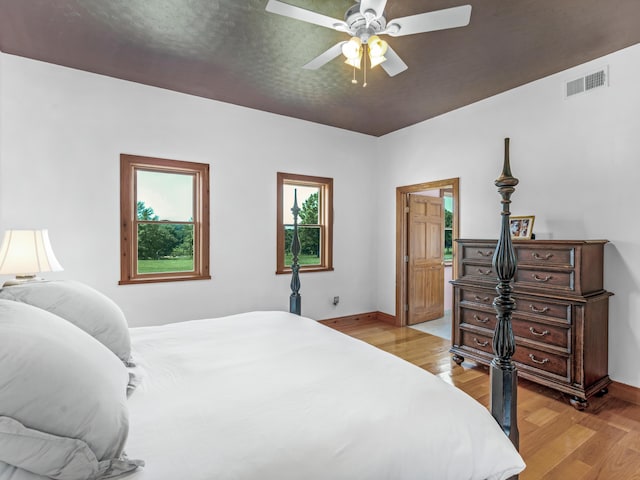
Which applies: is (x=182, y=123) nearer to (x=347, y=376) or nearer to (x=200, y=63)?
(x=200, y=63)

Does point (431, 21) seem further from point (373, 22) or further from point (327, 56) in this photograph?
point (327, 56)

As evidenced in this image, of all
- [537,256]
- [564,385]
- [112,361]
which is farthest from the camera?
[537,256]

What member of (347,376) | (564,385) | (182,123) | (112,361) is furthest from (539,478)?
(182,123)

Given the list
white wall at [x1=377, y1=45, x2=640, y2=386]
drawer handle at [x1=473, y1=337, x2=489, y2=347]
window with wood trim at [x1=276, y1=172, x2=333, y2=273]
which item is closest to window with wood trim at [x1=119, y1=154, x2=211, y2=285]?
window with wood trim at [x1=276, y1=172, x2=333, y2=273]

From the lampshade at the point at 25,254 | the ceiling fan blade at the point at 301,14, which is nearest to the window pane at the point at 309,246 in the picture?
the lampshade at the point at 25,254

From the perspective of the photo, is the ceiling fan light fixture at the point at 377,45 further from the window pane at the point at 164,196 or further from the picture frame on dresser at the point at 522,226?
the window pane at the point at 164,196

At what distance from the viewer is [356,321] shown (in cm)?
512

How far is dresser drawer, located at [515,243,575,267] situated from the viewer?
269 centimetres

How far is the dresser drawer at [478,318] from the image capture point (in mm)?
3235

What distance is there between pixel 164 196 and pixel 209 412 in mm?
3183

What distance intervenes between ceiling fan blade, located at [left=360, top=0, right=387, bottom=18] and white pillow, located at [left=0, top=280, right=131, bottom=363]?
211cm

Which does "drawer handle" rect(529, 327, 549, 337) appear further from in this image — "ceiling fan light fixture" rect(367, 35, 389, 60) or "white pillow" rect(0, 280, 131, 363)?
"white pillow" rect(0, 280, 131, 363)

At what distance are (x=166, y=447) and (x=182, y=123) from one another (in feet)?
11.6

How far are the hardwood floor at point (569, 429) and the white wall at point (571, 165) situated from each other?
48 centimetres
